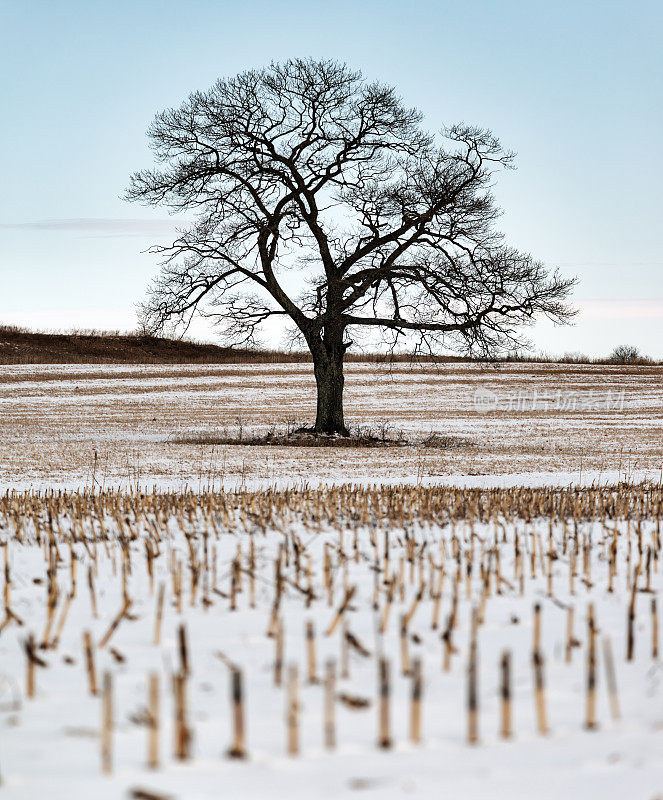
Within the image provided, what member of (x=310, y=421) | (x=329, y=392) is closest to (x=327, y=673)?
(x=329, y=392)

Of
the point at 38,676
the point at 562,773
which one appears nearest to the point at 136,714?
Result: the point at 38,676

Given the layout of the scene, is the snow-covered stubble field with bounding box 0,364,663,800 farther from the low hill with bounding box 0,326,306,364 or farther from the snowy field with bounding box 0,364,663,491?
the low hill with bounding box 0,326,306,364

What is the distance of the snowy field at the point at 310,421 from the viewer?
55.6 ft

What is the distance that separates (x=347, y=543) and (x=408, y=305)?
63.9 ft

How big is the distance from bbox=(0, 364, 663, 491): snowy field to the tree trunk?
7.60ft

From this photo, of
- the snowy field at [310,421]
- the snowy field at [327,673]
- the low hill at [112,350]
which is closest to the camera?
the snowy field at [327,673]

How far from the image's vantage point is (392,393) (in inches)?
1759

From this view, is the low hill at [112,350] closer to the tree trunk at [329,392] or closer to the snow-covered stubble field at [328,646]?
the tree trunk at [329,392]

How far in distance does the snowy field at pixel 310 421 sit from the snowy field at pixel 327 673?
24.2 ft

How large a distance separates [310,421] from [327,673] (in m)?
Answer: 28.4

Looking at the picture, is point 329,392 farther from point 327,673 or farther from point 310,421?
point 327,673

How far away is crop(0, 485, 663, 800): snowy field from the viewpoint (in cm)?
311

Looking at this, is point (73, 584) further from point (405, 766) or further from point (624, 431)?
point (624, 431)

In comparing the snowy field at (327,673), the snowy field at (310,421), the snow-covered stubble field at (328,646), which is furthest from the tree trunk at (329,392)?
the snowy field at (327,673)
